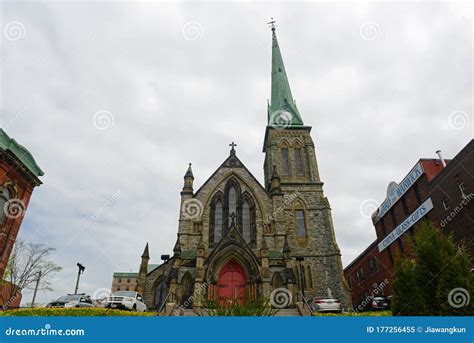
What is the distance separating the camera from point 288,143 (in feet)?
107

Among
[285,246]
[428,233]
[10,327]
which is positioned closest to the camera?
[10,327]

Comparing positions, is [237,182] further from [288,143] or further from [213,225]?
[288,143]

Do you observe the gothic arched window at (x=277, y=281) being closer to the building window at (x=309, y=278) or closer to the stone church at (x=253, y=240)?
the stone church at (x=253, y=240)

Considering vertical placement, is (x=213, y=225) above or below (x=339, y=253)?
above

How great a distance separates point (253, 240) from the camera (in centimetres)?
2328

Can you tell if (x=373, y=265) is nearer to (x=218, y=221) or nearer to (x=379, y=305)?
(x=379, y=305)

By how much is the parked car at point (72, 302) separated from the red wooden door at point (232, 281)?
809 cm

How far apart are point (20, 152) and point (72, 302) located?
39.6 ft

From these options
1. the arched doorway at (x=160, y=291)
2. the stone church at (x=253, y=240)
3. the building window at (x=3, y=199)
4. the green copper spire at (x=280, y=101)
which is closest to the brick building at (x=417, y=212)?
the stone church at (x=253, y=240)

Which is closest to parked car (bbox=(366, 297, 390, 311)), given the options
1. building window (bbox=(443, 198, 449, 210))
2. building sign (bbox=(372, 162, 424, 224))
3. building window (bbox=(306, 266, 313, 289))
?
building window (bbox=(306, 266, 313, 289))

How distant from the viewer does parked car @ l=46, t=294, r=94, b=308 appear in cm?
1545

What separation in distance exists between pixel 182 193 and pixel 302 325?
20.1 metres

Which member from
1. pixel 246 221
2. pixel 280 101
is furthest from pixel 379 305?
pixel 280 101

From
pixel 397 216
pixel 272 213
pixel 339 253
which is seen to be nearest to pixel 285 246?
pixel 272 213
